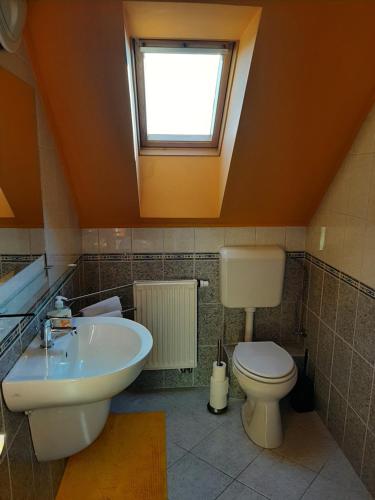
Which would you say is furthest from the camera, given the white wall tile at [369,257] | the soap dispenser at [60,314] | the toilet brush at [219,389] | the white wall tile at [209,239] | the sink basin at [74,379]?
the white wall tile at [209,239]

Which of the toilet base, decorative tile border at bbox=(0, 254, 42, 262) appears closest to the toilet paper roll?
the toilet base

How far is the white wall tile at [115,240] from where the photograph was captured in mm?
2512

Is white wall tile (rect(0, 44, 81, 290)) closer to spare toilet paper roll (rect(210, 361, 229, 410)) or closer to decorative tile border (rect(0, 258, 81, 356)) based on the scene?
decorative tile border (rect(0, 258, 81, 356))

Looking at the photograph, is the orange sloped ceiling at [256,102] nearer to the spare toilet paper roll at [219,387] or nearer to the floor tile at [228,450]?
the spare toilet paper roll at [219,387]

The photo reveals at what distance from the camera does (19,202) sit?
63.5 inches

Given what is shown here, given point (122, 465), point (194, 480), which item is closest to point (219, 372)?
point (194, 480)

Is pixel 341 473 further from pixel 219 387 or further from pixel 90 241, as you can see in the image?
pixel 90 241

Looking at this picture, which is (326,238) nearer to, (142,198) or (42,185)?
(142,198)

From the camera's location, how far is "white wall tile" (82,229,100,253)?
250cm

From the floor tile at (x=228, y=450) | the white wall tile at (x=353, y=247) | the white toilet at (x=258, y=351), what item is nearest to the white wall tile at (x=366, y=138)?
the white wall tile at (x=353, y=247)

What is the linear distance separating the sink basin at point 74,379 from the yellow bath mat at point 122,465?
0.35 meters

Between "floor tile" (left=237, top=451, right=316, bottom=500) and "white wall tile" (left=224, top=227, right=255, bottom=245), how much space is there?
132 centimetres

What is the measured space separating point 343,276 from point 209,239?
0.89m

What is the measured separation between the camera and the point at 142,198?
239 centimetres
